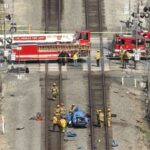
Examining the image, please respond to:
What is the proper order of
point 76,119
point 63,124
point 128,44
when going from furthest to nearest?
point 128,44, point 76,119, point 63,124

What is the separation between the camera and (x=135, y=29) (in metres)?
73.7

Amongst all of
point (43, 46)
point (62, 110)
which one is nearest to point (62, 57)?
point (43, 46)

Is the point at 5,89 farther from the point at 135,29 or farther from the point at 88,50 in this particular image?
the point at 135,29

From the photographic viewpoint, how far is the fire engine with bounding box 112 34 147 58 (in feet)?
232

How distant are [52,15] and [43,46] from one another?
857 centimetres

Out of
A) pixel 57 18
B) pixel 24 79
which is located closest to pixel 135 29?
pixel 57 18

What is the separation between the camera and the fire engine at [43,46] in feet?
227

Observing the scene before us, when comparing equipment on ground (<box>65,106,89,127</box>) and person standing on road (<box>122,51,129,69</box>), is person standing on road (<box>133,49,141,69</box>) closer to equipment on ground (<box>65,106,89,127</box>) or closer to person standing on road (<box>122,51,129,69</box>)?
person standing on road (<box>122,51,129,69</box>)

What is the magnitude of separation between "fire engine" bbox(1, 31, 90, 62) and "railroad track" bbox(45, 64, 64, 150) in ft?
5.41

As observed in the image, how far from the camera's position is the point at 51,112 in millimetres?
61156

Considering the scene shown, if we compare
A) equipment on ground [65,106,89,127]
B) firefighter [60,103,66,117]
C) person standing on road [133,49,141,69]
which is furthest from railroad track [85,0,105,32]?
equipment on ground [65,106,89,127]

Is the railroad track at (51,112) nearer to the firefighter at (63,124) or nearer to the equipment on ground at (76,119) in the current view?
the firefighter at (63,124)

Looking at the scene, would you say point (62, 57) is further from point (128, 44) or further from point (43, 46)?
point (128, 44)

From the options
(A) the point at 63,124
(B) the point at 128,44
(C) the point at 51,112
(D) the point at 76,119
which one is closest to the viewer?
(A) the point at 63,124
